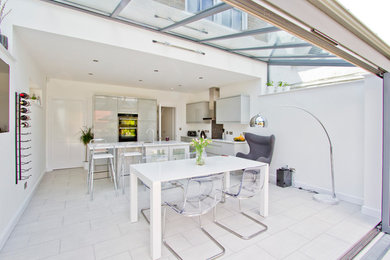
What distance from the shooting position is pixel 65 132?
5.77 metres

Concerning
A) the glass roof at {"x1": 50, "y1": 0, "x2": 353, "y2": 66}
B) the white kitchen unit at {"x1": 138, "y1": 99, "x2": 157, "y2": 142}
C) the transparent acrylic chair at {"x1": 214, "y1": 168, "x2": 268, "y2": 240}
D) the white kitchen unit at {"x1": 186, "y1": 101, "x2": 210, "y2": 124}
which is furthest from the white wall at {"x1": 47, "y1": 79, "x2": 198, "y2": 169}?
the transparent acrylic chair at {"x1": 214, "y1": 168, "x2": 268, "y2": 240}

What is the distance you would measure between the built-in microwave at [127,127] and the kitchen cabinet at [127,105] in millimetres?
130

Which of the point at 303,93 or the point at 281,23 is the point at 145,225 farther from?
the point at 303,93

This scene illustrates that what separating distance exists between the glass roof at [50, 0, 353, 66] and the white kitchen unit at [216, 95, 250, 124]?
135 cm

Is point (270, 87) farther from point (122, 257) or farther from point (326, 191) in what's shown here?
point (122, 257)

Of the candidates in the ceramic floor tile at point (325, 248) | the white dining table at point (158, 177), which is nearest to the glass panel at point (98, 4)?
the white dining table at point (158, 177)

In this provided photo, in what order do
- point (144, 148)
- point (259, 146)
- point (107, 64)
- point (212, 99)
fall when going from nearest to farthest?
point (107, 64) → point (144, 148) → point (259, 146) → point (212, 99)

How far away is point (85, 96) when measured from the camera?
5961 mm

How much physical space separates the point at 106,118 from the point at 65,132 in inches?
50.7

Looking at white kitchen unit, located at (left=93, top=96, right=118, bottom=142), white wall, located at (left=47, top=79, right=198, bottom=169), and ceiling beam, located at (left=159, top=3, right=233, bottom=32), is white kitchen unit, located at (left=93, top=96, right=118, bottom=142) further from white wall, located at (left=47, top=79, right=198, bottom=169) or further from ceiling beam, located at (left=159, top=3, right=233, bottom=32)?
ceiling beam, located at (left=159, top=3, right=233, bottom=32)

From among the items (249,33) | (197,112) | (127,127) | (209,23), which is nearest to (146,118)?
(127,127)

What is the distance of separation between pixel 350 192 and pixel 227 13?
3699 mm

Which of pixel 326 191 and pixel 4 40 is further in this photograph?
pixel 326 191

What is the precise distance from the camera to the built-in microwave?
6.01 m
